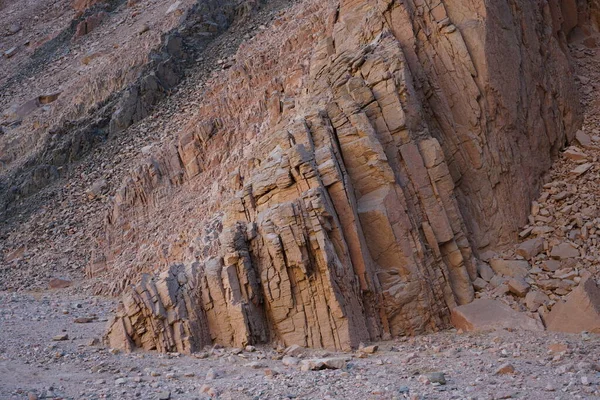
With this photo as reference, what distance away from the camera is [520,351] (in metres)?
12.7

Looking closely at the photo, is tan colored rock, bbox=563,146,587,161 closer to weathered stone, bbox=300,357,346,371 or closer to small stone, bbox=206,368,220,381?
weathered stone, bbox=300,357,346,371

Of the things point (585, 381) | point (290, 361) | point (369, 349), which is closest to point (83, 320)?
point (290, 361)

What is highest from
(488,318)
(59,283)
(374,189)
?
(59,283)

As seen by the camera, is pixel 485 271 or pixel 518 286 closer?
pixel 518 286

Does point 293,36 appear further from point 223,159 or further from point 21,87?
point 21,87

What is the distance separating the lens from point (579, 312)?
547 inches

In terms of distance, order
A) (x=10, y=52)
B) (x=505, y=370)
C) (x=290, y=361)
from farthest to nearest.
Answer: (x=10, y=52) < (x=290, y=361) < (x=505, y=370)

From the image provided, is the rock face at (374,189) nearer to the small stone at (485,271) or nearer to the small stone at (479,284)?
the small stone at (479,284)

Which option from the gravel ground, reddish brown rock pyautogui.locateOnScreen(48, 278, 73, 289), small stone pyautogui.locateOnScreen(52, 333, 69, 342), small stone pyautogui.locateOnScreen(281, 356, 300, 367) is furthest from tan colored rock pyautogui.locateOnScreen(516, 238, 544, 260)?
reddish brown rock pyautogui.locateOnScreen(48, 278, 73, 289)

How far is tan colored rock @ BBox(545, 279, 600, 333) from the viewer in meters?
13.7

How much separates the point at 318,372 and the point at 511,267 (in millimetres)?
5901

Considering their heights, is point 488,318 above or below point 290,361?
below

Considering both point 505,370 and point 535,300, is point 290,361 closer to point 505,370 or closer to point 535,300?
point 505,370

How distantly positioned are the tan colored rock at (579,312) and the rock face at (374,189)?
1852mm
